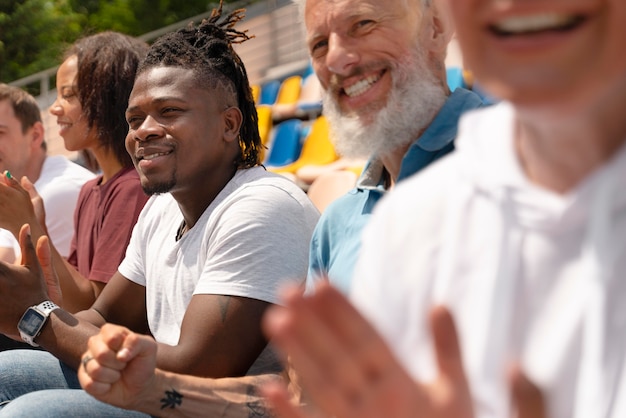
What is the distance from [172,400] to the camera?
6.67 ft

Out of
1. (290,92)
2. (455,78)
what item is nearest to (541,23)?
(455,78)

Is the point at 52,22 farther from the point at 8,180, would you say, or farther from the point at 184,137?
the point at 184,137

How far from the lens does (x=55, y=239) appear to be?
3818mm

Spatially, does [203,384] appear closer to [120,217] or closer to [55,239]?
[120,217]

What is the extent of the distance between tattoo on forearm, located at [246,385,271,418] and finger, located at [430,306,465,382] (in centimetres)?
137

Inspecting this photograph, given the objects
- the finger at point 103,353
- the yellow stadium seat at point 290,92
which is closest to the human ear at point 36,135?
the finger at point 103,353

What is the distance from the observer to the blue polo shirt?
6.78ft

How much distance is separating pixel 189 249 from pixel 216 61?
572 millimetres

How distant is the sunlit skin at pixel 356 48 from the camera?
2225mm

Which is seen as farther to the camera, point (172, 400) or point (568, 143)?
point (172, 400)

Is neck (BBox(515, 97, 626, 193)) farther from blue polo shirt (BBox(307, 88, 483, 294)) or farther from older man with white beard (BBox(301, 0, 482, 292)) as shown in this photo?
older man with white beard (BBox(301, 0, 482, 292))

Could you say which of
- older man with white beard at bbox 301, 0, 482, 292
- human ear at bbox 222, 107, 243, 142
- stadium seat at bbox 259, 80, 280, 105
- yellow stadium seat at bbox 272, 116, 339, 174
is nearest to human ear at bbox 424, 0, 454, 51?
older man with white beard at bbox 301, 0, 482, 292

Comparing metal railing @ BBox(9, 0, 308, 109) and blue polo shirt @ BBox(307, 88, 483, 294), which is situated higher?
blue polo shirt @ BBox(307, 88, 483, 294)

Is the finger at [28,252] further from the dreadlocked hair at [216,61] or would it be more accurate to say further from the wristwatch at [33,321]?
the dreadlocked hair at [216,61]
